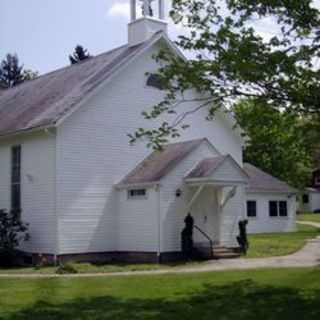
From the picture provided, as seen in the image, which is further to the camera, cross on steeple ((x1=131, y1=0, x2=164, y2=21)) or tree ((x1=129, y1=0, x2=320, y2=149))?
cross on steeple ((x1=131, y1=0, x2=164, y2=21))

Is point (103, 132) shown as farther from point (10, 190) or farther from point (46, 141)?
point (10, 190)

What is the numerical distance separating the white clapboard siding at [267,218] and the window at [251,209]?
0.23 metres

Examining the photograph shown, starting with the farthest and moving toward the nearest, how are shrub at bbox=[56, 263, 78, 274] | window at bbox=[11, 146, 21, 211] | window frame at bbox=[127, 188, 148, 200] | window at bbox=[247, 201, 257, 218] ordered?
window at bbox=[247, 201, 257, 218]
window at bbox=[11, 146, 21, 211]
window frame at bbox=[127, 188, 148, 200]
shrub at bbox=[56, 263, 78, 274]

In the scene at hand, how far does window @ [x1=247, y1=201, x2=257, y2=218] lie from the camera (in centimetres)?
4303

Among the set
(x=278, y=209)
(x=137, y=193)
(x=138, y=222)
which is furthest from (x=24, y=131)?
(x=278, y=209)

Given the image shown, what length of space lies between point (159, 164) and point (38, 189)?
4.64 meters

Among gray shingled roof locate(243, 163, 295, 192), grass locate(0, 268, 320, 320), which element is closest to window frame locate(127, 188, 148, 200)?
grass locate(0, 268, 320, 320)

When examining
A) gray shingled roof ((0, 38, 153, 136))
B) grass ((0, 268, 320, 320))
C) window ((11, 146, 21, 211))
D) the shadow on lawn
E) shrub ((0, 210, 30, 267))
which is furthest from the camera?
window ((11, 146, 21, 211))

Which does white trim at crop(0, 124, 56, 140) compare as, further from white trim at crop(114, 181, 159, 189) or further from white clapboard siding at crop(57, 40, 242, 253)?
white trim at crop(114, 181, 159, 189)

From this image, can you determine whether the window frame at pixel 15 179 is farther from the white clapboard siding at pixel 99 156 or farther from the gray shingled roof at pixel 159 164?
the gray shingled roof at pixel 159 164

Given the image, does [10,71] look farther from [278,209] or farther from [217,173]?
[217,173]

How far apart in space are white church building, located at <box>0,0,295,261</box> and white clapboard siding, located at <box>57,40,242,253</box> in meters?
0.04

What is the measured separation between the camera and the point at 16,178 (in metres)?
26.5

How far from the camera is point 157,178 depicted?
2419cm
